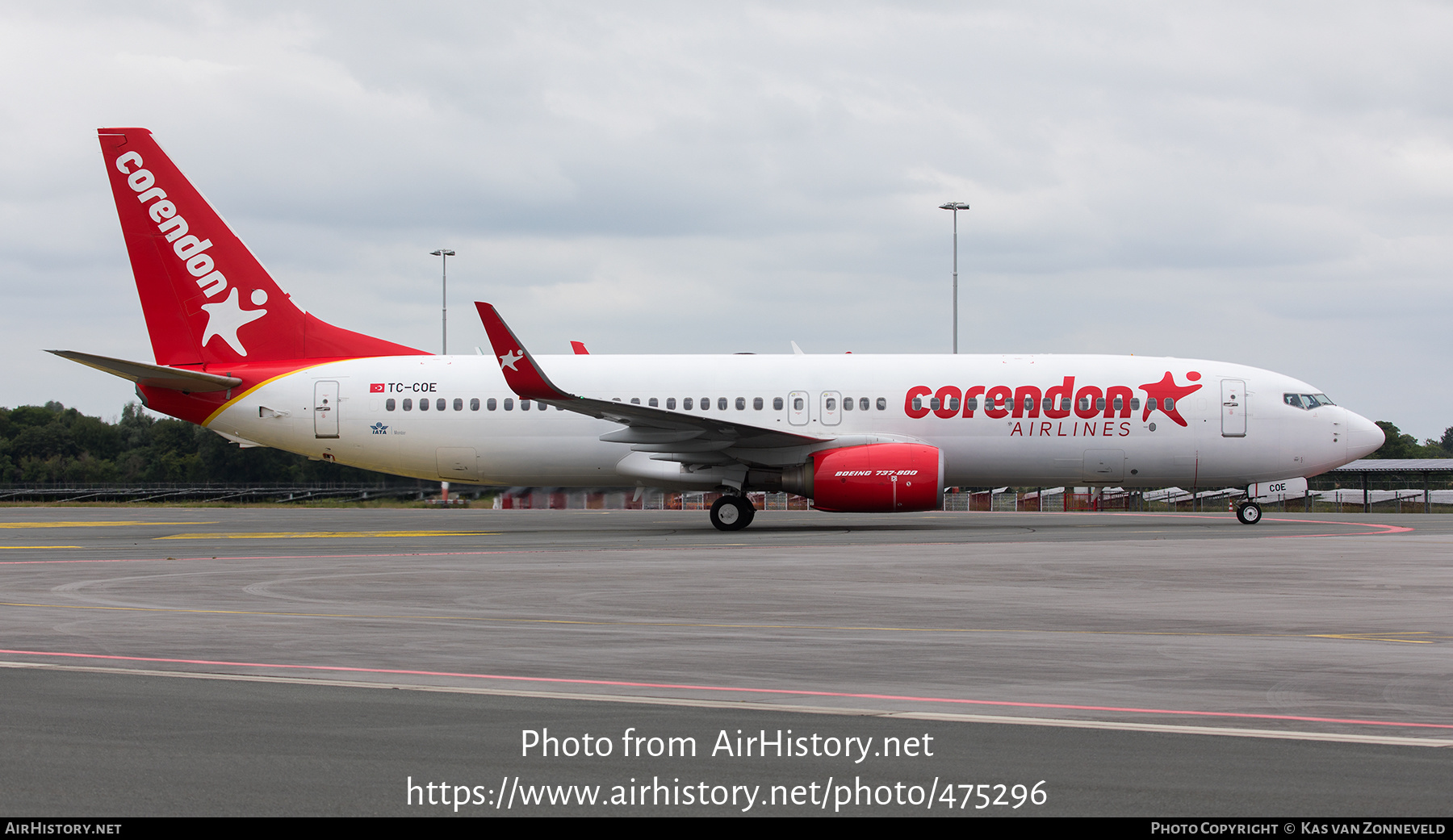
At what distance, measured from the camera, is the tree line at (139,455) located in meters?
70.1

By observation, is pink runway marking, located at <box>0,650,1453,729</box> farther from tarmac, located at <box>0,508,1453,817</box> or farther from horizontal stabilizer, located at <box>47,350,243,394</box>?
horizontal stabilizer, located at <box>47,350,243,394</box>

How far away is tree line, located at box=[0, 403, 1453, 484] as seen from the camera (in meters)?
70.1

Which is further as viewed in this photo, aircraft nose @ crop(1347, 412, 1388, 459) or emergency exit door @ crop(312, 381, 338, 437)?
emergency exit door @ crop(312, 381, 338, 437)

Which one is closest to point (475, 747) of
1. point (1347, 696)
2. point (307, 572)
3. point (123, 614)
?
point (1347, 696)

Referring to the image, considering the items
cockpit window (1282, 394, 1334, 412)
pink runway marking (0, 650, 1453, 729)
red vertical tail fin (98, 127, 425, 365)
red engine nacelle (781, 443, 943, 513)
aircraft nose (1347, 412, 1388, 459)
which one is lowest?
pink runway marking (0, 650, 1453, 729)

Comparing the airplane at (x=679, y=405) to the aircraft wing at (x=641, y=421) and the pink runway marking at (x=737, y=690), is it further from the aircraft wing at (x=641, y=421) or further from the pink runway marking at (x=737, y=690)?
the pink runway marking at (x=737, y=690)

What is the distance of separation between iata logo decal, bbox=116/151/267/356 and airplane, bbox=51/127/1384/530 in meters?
0.04

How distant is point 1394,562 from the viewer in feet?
57.2

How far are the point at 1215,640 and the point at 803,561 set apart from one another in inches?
341

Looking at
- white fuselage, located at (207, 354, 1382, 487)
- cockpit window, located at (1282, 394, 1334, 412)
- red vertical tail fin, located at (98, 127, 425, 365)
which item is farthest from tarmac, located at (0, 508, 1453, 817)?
red vertical tail fin, located at (98, 127, 425, 365)

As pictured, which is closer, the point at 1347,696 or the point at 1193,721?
the point at 1193,721

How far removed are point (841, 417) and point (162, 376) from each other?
14959mm

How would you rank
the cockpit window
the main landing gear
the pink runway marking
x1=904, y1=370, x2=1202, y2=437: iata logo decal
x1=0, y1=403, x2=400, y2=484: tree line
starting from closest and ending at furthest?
1. the pink runway marking
2. the main landing gear
3. x1=904, y1=370, x2=1202, y2=437: iata logo decal
4. the cockpit window
5. x1=0, y1=403, x2=400, y2=484: tree line
